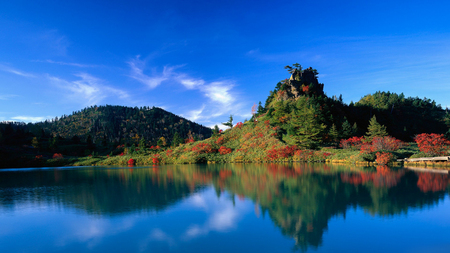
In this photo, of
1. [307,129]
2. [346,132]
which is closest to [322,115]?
[346,132]

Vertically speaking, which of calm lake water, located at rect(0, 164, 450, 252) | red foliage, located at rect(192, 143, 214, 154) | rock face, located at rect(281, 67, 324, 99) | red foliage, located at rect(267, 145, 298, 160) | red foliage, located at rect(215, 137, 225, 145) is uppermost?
rock face, located at rect(281, 67, 324, 99)

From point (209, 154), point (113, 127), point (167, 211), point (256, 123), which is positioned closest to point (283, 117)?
point (256, 123)

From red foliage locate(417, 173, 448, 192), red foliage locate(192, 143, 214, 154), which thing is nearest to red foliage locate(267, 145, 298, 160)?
red foliage locate(192, 143, 214, 154)

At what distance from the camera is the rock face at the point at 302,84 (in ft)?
259

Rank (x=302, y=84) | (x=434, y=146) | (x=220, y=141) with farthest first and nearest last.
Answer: (x=302, y=84), (x=220, y=141), (x=434, y=146)

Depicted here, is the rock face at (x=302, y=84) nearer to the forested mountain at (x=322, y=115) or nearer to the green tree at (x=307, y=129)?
the forested mountain at (x=322, y=115)

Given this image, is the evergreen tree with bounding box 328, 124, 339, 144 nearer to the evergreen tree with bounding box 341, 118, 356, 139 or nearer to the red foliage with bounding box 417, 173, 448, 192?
the evergreen tree with bounding box 341, 118, 356, 139

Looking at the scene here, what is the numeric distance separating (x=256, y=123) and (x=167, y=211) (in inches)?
2528

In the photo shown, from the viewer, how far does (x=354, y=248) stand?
303 inches

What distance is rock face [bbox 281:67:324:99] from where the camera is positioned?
3108 inches

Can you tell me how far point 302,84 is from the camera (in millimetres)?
81438

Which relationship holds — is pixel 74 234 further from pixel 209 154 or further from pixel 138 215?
pixel 209 154

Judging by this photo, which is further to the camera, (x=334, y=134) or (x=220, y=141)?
(x=220, y=141)

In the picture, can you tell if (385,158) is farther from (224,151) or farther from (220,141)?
(220,141)
